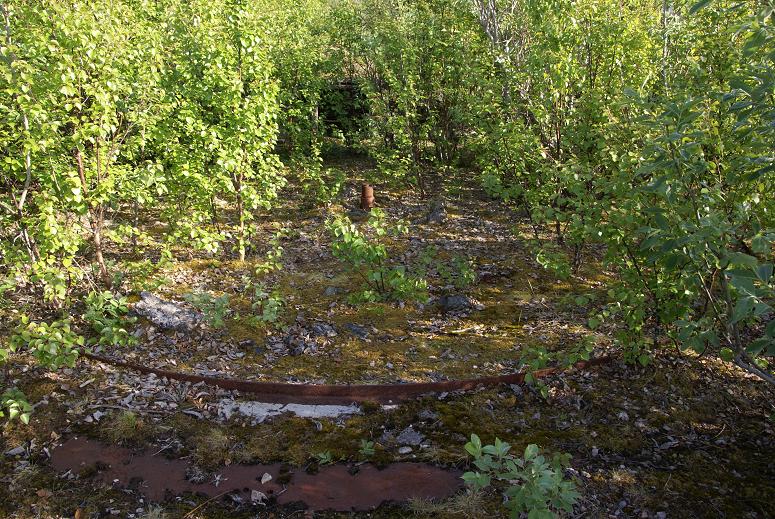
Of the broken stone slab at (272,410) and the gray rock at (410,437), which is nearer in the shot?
the gray rock at (410,437)

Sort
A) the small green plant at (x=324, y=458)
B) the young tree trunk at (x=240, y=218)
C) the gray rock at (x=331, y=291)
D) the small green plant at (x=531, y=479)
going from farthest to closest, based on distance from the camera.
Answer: the young tree trunk at (x=240, y=218), the gray rock at (x=331, y=291), the small green plant at (x=324, y=458), the small green plant at (x=531, y=479)

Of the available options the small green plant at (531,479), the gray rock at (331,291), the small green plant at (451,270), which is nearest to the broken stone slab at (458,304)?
the small green plant at (451,270)

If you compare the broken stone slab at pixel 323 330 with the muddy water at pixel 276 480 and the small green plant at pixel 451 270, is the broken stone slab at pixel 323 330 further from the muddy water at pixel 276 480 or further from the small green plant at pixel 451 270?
the muddy water at pixel 276 480

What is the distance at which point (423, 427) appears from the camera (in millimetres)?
4156

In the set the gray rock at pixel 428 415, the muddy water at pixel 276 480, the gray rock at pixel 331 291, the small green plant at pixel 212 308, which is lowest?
the muddy water at pixel 276 480

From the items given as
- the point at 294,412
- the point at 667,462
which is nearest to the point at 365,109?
the point at 294,412

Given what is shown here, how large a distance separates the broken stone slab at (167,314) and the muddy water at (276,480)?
5.61 feet

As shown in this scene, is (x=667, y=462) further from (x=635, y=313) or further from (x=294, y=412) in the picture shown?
(x=294, y=412)

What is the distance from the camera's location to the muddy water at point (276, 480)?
3.51m

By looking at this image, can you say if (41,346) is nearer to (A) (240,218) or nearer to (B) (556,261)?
(A) (240,218)

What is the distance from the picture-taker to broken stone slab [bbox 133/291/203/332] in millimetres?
5480

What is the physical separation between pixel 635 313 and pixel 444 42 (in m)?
6.80

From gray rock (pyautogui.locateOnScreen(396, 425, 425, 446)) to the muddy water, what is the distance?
242 mm

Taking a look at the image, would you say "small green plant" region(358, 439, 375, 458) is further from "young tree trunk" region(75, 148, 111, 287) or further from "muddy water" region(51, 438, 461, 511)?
"young tree trunk" region(75, 148, 111, 287)
